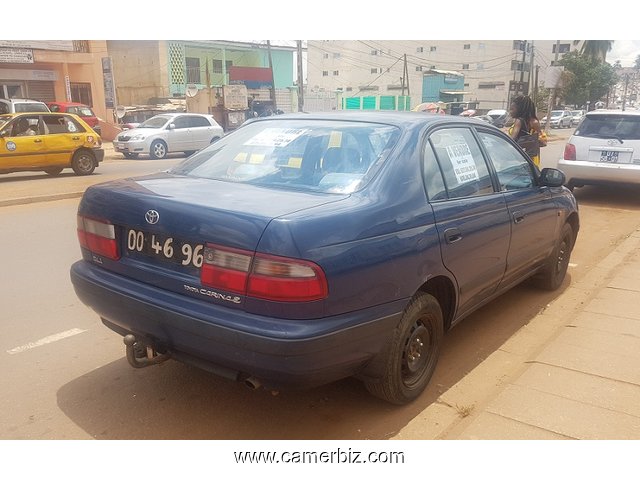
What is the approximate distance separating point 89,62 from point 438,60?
5169 centimetres

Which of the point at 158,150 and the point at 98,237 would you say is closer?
the point at 98,237

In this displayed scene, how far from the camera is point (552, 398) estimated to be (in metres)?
3.02

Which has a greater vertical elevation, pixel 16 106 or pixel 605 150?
pixel 16 106

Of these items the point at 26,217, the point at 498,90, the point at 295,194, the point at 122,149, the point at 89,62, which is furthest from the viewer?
the point at 498,90

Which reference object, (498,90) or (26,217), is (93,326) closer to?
(26,217)

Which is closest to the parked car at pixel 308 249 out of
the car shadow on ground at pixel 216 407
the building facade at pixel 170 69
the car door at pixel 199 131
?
the car shadow on ground at pixel 216 407

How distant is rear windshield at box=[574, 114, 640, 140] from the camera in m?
8.73

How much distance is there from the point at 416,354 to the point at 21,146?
464 inches

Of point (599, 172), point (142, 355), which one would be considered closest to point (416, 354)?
point (142, 355)

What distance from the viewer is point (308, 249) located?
2.31 meters

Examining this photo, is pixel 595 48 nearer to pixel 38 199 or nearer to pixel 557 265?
pixel 38 199

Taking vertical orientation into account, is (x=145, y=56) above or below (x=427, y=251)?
above

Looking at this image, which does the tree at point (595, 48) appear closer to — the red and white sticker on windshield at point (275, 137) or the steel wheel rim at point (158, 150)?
the steel wheel rim at point (158, 150)

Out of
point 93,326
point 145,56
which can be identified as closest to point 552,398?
point 93,326
